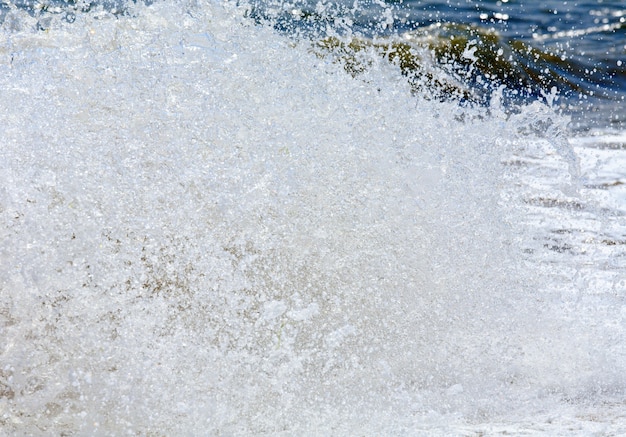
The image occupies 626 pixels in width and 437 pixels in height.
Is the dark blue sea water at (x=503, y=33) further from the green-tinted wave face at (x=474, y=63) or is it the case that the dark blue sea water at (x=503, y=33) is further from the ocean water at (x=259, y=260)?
the ocean water at (x=259, y=260)

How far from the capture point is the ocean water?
6.82ft

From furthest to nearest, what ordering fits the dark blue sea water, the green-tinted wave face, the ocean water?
the dark blue sea water < the green-tinted wave face < the ocean water

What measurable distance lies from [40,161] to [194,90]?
59cm

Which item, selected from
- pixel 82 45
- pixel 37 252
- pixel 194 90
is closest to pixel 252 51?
pixel 194 90

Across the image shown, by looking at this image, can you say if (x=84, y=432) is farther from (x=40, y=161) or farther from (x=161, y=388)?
(x=40, y=161)

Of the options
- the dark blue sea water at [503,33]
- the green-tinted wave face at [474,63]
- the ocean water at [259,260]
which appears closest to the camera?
the ocean water at [259,260]

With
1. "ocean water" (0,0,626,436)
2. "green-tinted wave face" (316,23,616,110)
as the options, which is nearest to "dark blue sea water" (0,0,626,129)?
"green-tinted wave face" (316,23,616,110)

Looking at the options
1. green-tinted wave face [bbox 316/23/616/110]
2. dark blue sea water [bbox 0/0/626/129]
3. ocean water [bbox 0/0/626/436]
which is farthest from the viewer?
dark blue sea water [bbox 0/0/626/129]

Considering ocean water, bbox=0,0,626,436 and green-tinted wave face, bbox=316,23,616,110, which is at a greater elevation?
green-tinted wave face, bbox=316,23,616,110

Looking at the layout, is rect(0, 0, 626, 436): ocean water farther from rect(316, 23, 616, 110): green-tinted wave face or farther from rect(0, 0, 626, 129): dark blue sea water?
rect(0, 0, 626, 129): dark blue sea water

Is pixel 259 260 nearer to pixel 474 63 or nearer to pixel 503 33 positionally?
pixel 474 63

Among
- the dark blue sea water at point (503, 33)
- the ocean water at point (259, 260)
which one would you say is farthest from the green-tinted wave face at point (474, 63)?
the ocean water at point (259, 260)

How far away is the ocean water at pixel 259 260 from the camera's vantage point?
208 cm

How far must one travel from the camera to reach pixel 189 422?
2.04 metres
